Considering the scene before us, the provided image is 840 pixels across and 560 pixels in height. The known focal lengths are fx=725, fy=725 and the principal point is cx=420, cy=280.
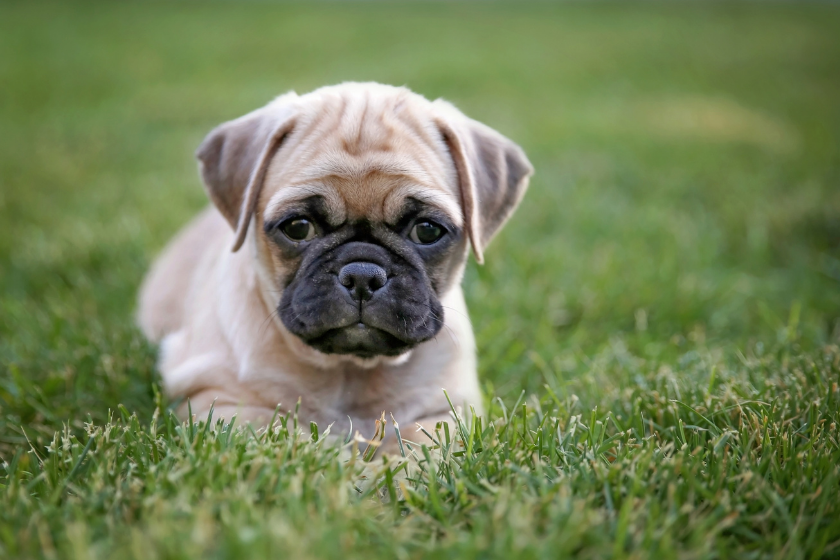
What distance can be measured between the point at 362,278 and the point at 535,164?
6444mm

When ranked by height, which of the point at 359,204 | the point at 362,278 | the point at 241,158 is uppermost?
the point at 241,158

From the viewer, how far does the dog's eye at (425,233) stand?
3.65m

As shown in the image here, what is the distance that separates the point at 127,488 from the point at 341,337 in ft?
3.77

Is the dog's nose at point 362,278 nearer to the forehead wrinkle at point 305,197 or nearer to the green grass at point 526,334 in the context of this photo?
the forehead wrinkle at point 305,197

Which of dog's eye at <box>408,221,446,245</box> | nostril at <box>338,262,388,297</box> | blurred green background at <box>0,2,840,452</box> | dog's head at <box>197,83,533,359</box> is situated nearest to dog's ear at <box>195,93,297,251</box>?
dog's head at <box>197,83,533,359</box>

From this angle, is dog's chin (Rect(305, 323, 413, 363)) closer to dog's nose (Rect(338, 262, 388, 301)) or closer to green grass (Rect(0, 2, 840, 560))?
dog's nose (Rect(338, 262, 388, 301))

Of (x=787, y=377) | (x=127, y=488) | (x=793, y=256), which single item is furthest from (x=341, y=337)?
(x=793, y=256)

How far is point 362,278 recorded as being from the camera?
3305 mm

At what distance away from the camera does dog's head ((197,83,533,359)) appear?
338 centimetres

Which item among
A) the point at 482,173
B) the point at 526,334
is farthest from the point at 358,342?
the point at 526,334

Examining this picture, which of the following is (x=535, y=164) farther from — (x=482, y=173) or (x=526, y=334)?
(x=482, y=173)

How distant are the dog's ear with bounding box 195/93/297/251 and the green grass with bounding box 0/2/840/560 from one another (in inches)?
43.5

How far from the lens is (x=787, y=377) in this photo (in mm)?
3842

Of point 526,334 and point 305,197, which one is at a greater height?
point 305,197
